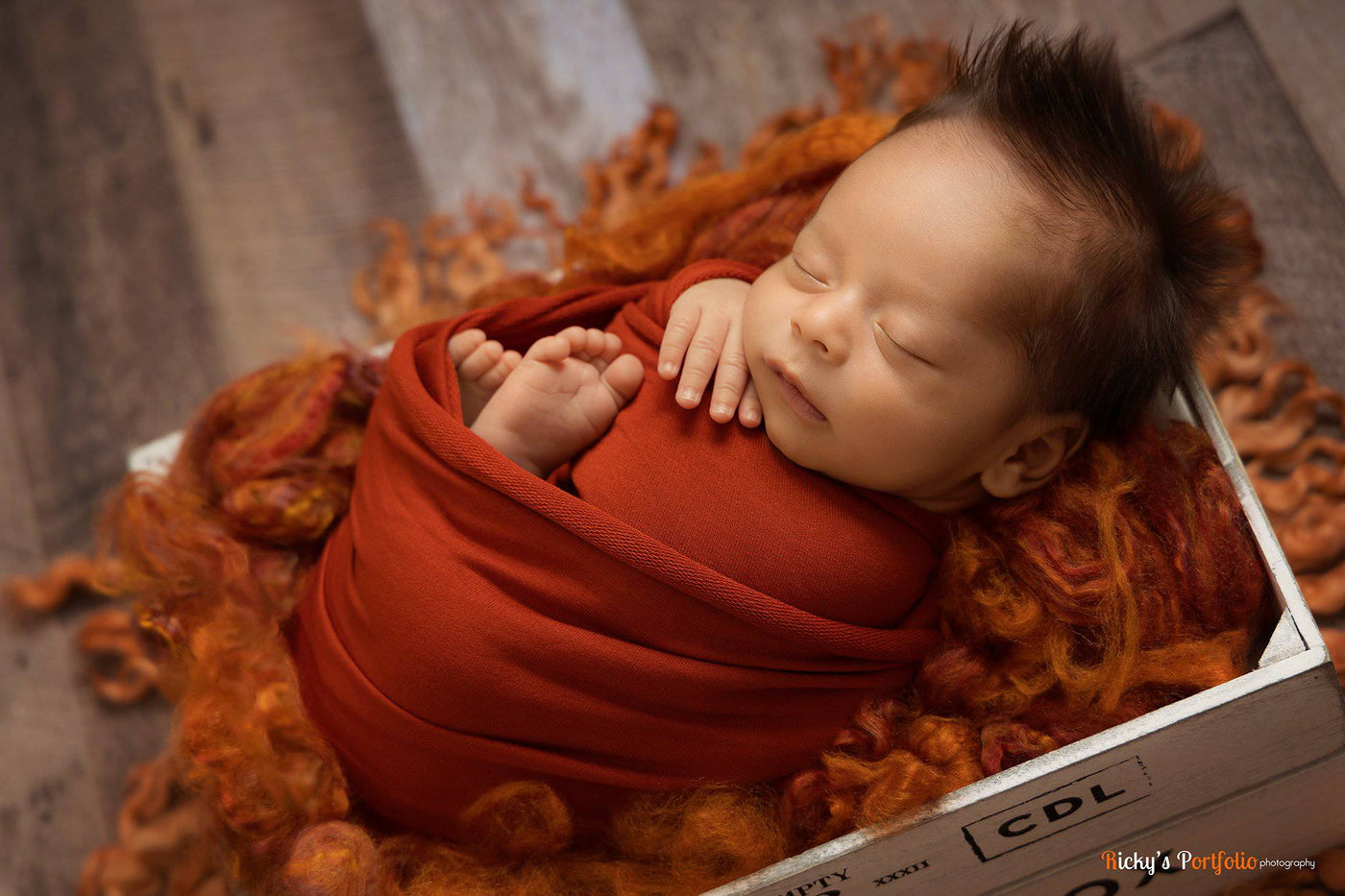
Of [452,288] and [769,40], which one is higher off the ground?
[769,40]

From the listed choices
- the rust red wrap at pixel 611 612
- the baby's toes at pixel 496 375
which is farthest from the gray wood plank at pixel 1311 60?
the baby's toes at pixel 496 375

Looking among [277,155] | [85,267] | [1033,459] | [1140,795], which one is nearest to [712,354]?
[1033,459]

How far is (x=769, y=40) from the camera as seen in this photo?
144cm

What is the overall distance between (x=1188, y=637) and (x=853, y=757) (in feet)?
0.93

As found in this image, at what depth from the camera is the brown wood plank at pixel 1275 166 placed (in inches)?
47.0

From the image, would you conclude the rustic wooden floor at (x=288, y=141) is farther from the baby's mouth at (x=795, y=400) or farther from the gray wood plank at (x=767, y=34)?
the baby's mouth at (x=795, y=400)

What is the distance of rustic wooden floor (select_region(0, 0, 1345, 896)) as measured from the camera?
126cm

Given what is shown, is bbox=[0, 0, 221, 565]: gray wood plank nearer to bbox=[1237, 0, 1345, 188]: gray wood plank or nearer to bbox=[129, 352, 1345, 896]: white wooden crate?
bbox=[129, 352, 1345, 896]: white wooden crate

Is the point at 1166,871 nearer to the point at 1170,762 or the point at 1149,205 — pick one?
the point at 1170,762

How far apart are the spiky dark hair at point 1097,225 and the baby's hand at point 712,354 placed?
209 millimetres

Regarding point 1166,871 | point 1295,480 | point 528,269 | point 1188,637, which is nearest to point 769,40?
point 528,269

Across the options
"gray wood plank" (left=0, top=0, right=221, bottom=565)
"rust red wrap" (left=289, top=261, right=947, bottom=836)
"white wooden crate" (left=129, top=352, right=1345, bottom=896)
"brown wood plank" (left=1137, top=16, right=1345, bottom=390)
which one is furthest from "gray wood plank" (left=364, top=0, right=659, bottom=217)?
"white wooden crate" (left=129, top=352, right=1345, bottom=896)

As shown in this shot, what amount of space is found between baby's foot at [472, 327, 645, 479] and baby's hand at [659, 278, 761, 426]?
5 centimetres

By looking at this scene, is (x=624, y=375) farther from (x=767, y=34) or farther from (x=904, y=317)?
(x=767, y=34)
